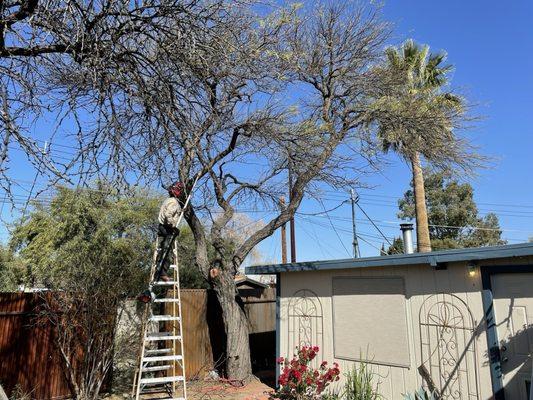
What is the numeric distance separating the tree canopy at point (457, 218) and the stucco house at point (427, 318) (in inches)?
970

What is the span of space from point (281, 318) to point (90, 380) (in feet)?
13.0

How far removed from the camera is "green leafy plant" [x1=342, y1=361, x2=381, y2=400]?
6.89 m

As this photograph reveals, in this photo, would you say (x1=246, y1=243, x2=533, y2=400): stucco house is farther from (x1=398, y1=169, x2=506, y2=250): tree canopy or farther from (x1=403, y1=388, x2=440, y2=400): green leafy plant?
(x1=398, y1=169, x2=506, y2=250): tree canopy

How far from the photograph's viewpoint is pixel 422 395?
6.18 m

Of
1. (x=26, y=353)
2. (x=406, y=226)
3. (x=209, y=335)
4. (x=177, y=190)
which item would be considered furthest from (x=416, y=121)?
(x=26, y=353)

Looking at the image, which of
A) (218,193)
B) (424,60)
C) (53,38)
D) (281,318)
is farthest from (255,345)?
(424,60)

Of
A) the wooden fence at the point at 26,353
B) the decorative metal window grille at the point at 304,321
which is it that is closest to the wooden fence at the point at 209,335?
the decorative metal window grille at the point at 304,321

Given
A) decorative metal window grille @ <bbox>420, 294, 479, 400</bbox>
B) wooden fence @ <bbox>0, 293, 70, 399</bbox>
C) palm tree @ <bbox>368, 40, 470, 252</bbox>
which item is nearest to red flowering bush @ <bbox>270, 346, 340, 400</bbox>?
decorative metal window grille @ <bbox>420, 294, 479, 400</bbox>

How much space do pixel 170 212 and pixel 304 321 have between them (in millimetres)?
3604

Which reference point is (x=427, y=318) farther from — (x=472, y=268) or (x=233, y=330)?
(x=233, y=330)

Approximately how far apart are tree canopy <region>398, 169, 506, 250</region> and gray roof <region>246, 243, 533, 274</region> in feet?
80.3

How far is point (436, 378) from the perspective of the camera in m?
6.54

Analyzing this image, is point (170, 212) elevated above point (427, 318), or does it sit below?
above

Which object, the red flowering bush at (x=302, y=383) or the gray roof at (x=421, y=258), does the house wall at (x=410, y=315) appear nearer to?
the gray roof at (x=421, y=258)
